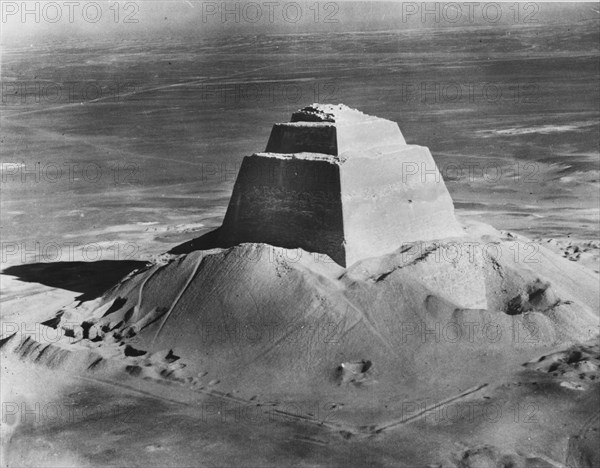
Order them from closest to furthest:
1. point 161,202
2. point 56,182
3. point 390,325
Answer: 1. point 390,325
2. point 161,202
3. point 56,182

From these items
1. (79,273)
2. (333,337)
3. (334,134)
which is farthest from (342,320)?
(79,273)

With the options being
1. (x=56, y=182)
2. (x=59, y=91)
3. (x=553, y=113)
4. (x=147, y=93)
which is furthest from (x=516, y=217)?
(x=59, y=91)

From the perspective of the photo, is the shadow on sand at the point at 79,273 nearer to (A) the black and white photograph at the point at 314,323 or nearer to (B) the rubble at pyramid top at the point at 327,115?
(A) the black and white photograph at the point at 314,323

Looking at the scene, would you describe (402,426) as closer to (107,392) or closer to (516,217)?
(107,392)

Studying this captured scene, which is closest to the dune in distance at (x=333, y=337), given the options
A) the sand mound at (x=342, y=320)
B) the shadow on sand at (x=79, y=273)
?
the sand mound at (x=342, y=320)

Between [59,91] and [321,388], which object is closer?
[321,388]

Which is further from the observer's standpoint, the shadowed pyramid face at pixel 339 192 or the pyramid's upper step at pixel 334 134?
the pyramid's upper step at pixel 334 134

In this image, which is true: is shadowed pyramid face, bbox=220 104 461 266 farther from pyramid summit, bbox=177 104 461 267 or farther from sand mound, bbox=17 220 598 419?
sand mound, bbox=17 220 598 419
